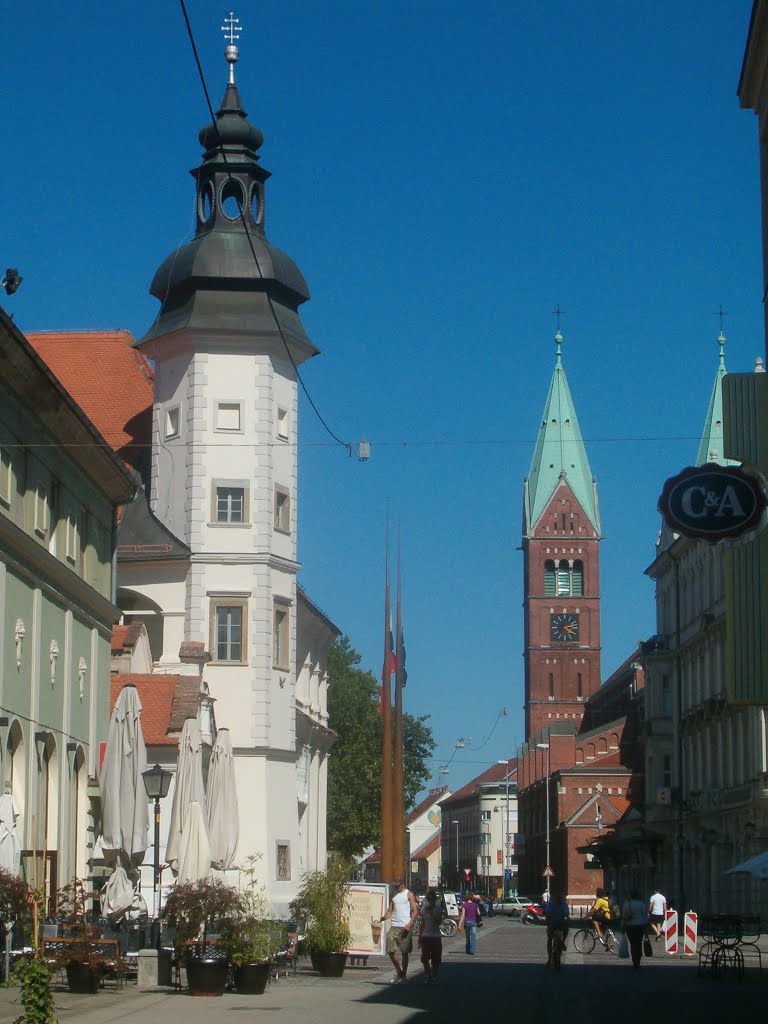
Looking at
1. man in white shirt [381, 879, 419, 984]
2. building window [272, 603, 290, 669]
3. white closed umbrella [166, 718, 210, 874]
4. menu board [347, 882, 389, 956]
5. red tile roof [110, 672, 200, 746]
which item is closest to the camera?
man in white shirt [381, 879, 419, 984]

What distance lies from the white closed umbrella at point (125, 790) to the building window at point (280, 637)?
61.5 feet

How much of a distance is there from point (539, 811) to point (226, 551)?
8596 cm

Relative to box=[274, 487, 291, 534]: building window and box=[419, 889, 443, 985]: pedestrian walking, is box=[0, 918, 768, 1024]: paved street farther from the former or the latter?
box=[274, 487, 291, 534]: building window

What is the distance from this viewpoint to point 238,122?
159 ft

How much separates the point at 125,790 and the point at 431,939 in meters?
5.31

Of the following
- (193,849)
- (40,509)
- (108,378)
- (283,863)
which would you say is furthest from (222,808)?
(108,378)

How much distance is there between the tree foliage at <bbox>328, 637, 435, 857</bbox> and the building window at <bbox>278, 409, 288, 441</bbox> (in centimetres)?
3958

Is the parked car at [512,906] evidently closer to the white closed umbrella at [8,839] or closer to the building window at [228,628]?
the building window at [228,628]

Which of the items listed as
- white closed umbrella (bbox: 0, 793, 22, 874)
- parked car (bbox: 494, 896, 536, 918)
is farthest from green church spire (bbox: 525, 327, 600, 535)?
white closed umbrella (bbox: 0, 793, 22, 874)

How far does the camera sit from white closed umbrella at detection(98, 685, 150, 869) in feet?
88.3

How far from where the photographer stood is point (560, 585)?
15762cm

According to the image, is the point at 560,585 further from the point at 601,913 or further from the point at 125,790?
the point at 125,790

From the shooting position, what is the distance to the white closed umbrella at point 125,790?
88.3 ft

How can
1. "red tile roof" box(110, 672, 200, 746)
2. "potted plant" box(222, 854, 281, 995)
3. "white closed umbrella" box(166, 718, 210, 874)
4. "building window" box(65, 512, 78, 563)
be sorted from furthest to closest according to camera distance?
"red tile roof" box(110, 672, 200, 746), "building window" box(65, 512, 78, 563), "white closed umbrella" box(166, 718, 210, 874), "potted plant" box(222, 854, 281, 995)
